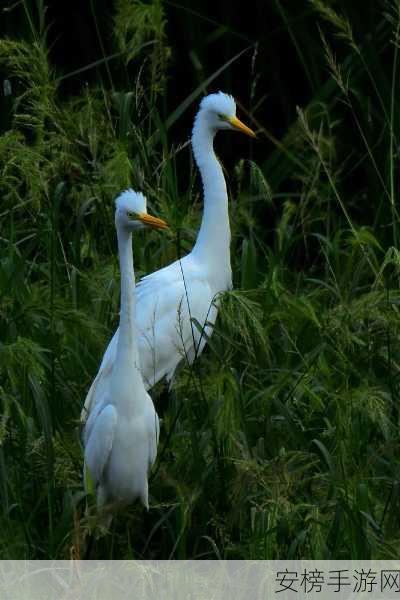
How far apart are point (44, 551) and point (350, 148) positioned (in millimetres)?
3471

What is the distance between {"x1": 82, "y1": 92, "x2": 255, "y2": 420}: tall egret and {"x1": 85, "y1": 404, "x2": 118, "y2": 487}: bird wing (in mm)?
896

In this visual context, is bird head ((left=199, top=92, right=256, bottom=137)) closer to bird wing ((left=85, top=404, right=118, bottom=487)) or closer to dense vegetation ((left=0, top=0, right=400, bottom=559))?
dense vegetation ((left=0, top=0, right=400, bottom=559))

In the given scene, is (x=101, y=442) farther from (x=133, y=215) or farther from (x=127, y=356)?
(x=133, y=215)

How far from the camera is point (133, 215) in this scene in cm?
358

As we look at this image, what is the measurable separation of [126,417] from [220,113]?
159 centimetres

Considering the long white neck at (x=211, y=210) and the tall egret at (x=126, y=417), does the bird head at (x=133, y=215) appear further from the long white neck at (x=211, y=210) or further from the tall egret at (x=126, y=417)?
the long white neck at (x=211, y=210)

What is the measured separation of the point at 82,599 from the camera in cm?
276

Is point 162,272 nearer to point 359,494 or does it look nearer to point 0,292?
point 0,292

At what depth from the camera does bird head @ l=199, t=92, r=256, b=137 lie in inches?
188

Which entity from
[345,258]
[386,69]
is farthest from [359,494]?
[386,69]

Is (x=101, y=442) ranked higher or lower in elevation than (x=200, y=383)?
lower

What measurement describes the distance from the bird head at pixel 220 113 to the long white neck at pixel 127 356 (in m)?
1.33

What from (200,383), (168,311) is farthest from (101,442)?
(168,311)

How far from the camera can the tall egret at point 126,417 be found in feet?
11.6
